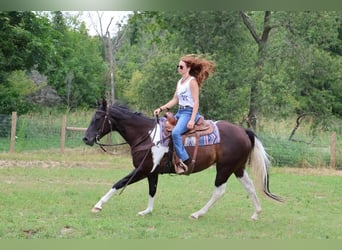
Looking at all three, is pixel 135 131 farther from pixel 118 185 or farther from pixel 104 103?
pixel 118 185

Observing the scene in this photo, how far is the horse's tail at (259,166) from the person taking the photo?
5117mm

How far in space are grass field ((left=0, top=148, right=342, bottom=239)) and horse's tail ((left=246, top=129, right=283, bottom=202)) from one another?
329 mm

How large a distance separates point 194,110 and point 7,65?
28.1ft

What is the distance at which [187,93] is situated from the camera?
4.68 m

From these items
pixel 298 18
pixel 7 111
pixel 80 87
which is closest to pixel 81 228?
pixel 298 18

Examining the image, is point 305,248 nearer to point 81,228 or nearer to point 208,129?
point 81,228

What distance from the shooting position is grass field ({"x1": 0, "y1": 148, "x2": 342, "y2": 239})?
425cm

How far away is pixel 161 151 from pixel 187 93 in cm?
67

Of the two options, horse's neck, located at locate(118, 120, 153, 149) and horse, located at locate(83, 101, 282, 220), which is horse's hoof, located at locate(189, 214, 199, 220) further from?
horse's neck, located at locate(118, 120, 153, 149)

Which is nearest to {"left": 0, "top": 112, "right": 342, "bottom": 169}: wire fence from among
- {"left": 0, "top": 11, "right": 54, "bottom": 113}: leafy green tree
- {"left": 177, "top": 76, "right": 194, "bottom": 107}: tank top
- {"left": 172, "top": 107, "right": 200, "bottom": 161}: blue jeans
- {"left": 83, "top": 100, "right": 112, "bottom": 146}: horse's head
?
{"left": 0, "top": 11, "right": 54, "bottom": 113}: leafy green tree

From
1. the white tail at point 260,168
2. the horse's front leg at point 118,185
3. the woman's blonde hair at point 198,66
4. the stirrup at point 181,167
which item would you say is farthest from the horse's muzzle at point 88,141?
the white tail at point 260,168

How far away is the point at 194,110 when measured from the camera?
4703mm

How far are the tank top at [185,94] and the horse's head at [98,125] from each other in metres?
0.77

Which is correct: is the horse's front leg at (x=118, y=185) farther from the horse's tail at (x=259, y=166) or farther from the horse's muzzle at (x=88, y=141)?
the horse's tail at (x=259, y=166)
